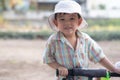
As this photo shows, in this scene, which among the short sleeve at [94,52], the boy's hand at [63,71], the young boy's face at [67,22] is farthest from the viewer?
the short sleeve at [94,52]

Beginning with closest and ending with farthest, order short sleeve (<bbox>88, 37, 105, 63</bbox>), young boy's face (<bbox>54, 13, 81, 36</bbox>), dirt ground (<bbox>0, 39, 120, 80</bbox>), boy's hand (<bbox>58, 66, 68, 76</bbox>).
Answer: boy's hand (<bbox>58, 66, 68, 76</bbox>)
young boy's face (<bbox>54, 13, 81, 36</bbox>)
short sleeve (<bbox>88, 37, 105, 63</bbox>)
dirt ground (<bbox>0, 39, 120, 80</bbox>)

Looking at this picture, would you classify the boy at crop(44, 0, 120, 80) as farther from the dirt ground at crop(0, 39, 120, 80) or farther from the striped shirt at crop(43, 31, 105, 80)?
the dirt ground at crop(0, 39, 120, 80)

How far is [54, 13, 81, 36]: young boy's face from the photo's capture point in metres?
2.91

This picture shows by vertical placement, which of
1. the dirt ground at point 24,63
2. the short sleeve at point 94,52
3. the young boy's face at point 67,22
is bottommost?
the dirt ground at point 24,63

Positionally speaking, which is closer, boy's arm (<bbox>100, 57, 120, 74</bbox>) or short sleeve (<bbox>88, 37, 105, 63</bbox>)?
boy's arm (<bbox>100, 57, 120, 74</bbox>)

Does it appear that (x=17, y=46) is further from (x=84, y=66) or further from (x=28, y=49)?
(x=84, y=66)

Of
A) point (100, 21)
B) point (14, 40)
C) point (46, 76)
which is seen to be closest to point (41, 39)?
point (14, 40)

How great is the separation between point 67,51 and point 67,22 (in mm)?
209

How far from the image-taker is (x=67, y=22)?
2.91 metres

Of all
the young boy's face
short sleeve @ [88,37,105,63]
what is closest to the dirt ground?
short sleeve @ [88,37,105,63]

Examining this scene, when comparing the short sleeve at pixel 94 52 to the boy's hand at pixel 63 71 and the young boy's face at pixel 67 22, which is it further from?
the boy's hand at pixel 63 71

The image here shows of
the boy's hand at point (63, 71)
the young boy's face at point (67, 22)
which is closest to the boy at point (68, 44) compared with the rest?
the young boy's face at point (67, 22)

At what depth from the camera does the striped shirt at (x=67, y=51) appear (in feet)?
9.66

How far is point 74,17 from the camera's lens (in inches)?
116
